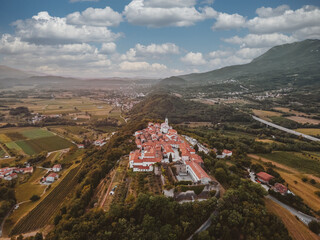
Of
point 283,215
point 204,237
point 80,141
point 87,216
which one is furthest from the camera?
point 80,141

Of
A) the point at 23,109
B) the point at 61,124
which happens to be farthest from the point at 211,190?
the point at 23,109

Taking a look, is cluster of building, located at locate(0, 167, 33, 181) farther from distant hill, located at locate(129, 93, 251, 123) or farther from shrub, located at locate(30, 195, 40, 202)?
distant hill, located at locate(129, 93, 251, 123)

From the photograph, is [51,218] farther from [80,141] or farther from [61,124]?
[61,124]

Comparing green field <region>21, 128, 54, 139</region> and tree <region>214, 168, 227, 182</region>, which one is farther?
green field <region>21, 128, 54, 139</region>

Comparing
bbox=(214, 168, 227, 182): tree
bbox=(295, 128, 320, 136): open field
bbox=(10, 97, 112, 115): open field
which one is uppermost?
bbox=(10, 97, 112, 115): open field

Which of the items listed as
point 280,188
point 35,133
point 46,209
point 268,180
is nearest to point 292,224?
point 280,188

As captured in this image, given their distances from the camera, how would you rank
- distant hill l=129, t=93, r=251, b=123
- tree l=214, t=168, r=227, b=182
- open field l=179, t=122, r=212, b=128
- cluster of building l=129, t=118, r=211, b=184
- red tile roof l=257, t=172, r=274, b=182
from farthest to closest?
distant hill l=129, t=93, r=251, b=123
open field l=179, t=122, r=212, b=128
red tile roof l=257, t=172, r=274, b=182
cluster of building l=129, t=118, r=211, b=184
tree l=214, t=168, r=227, b=182

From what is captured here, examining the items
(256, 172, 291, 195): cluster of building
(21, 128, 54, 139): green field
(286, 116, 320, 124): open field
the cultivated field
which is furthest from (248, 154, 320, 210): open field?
(21, 128, 54, 139): green field
